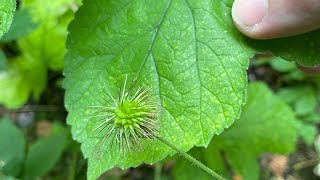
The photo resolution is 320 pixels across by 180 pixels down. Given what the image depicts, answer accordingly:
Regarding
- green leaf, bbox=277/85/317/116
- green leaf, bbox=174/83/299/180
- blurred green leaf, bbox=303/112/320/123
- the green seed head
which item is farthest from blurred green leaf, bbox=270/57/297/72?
the green seed head

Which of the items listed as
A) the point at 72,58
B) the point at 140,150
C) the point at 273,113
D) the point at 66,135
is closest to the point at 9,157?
the point at 66,135

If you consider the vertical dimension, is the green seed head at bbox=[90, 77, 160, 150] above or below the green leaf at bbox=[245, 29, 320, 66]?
above

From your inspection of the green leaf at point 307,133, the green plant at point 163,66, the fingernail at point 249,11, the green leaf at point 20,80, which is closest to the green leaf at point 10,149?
the green leaf at point 20,80

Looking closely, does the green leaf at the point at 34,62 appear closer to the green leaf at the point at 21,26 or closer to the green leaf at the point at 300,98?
the green leaf at the point at 21,26

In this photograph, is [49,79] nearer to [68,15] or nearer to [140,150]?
[68,15]

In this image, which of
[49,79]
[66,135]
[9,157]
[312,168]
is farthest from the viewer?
[312,168]

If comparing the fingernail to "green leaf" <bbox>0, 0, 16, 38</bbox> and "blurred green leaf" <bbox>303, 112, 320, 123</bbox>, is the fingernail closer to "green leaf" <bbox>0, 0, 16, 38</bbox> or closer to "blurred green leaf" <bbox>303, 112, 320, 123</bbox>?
"green leaf" <bbox>0, 0, 16, 38</bbox>
